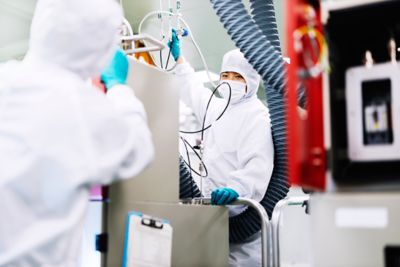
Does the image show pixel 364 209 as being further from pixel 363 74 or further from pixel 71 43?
pixel 71 43

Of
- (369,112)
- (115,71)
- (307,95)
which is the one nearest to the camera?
(307,95)

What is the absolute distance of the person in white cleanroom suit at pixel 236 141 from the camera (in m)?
2.30

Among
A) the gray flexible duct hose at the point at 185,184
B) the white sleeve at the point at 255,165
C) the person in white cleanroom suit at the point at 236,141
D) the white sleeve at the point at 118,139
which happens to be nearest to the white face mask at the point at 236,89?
the person in white cleanroom suit at the point at 236,141

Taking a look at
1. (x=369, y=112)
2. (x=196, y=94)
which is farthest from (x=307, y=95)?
(x=196, y=94)

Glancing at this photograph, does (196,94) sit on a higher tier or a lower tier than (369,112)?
higher

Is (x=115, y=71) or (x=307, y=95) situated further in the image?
(x=115, y=71)

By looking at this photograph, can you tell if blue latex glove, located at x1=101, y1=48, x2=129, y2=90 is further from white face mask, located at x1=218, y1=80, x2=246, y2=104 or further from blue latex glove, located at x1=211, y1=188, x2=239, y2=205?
white face mask, located at x1=218, y1=80, x2=246, y2=104

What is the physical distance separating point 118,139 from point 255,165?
116 cm

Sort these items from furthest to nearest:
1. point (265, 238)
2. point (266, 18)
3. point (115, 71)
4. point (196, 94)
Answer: point (196, 94) → point (266, 18) → point (265, 238) → point (115, 71)

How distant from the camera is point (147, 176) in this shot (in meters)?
1.62

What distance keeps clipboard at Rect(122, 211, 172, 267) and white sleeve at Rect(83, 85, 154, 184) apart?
27cm

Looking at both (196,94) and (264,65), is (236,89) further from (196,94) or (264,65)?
(264,65)

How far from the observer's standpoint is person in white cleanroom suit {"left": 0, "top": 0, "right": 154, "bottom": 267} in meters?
1.20

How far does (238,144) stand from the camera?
2494 millimetres
